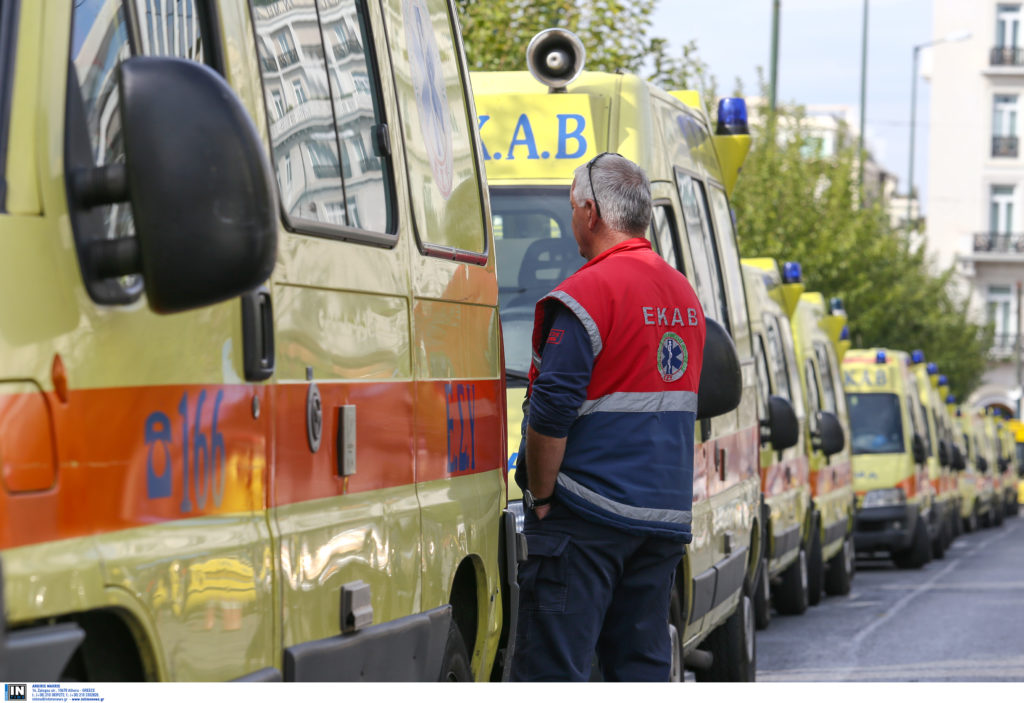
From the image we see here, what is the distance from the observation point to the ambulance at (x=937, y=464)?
86.0 ft

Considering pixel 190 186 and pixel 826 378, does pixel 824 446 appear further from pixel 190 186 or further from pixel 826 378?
pixel 190 186

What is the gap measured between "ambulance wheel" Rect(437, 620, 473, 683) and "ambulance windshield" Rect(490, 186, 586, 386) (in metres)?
2.20

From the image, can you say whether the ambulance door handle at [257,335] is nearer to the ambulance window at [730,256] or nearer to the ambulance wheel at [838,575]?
→ the ambulance window at [730,256]

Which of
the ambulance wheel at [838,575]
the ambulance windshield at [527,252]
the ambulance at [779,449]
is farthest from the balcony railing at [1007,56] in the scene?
the ambulance windshield at [527,252]

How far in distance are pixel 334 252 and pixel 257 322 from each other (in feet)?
1.65

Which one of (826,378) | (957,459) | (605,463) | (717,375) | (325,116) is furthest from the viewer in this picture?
(957,459)

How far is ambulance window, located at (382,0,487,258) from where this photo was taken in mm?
4438

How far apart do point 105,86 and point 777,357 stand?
1142 centimetres

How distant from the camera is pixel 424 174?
452 cm

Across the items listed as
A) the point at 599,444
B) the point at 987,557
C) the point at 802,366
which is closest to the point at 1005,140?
the point at 987,557

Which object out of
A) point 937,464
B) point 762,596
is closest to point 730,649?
point 762,596

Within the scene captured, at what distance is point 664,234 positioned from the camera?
7363mm
